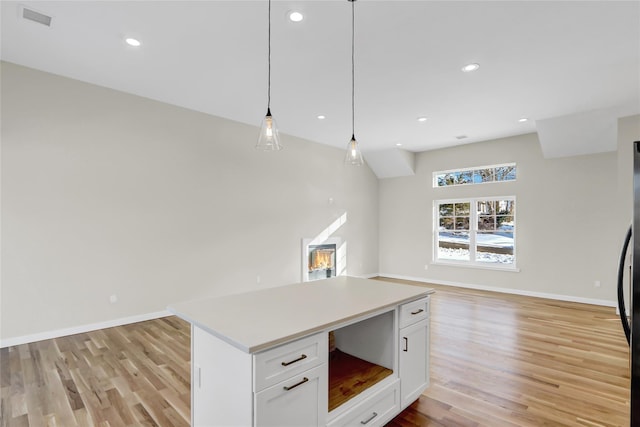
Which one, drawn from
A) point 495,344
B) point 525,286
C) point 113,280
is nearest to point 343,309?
→ point 495,344

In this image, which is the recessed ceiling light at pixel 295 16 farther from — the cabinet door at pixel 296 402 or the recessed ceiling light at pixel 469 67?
the cabinet door at pixel 296 402

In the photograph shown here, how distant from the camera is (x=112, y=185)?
13.3ft

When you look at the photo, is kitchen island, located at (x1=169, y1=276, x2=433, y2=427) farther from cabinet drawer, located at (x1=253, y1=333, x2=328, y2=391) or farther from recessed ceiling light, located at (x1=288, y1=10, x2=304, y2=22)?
recessed ceiling light, located at (x1=288, y1=10, x2=304, y2=22)

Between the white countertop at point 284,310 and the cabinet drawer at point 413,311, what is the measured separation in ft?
0.19

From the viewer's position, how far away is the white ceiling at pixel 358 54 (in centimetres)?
250

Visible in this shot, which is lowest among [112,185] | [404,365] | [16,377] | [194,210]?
[16,377]

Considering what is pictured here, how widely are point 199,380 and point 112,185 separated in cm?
336

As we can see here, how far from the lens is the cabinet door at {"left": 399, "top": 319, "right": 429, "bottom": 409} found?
7.02 ft

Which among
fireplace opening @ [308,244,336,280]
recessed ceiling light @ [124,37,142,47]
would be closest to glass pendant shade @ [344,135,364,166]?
recessed ceiling light @ [124,37,142,47]

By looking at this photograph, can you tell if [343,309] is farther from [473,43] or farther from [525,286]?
[525,286]

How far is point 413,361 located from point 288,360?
1.18m

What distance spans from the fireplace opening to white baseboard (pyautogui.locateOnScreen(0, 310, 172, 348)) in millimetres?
2899

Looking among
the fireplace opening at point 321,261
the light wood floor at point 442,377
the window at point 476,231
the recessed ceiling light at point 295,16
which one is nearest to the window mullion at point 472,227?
the window at point 476,231

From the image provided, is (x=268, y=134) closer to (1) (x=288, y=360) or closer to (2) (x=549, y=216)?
(1) (x=288, y=360)
